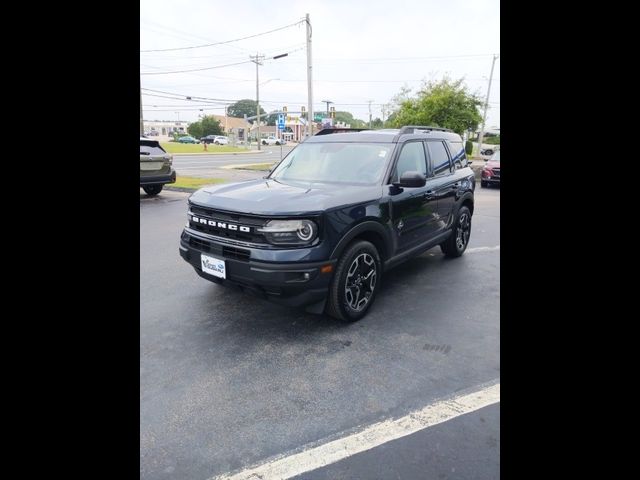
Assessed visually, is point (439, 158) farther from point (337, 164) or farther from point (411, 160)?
point (337, 164)

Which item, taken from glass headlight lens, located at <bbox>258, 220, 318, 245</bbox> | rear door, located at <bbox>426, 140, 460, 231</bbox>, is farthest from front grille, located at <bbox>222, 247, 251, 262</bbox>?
rear door, located at <bbox>426, 140, 460, 231</bbox>

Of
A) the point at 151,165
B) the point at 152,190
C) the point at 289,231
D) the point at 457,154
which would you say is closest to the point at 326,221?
the point at 289,231

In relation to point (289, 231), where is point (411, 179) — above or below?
above

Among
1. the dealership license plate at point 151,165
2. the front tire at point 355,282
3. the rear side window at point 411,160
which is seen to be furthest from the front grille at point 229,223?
the dealership license plate at point 151,165

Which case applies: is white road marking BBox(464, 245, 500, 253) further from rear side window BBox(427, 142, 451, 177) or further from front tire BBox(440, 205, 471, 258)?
rear side window BBox(427, 142, 451, 177)

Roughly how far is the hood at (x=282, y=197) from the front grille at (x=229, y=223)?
0.06 m

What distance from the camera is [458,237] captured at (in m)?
6.08

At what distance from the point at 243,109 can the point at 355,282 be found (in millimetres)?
101219

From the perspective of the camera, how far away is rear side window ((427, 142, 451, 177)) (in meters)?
5.34

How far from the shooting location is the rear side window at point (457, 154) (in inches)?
236

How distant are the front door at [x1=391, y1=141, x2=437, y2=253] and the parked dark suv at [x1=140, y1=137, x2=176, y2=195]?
8163 millimetres

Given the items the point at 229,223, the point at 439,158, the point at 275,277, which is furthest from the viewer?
the point at 439,158
